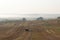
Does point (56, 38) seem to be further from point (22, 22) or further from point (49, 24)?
point (22, 22)

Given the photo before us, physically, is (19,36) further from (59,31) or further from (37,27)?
(59,31)

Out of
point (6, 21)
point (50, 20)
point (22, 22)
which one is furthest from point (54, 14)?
point (6, 21)

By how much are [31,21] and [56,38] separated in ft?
4.39

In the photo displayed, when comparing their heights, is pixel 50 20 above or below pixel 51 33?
above

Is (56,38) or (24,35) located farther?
(24,35)

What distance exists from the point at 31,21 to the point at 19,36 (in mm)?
861

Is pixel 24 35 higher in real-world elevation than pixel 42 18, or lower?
lower

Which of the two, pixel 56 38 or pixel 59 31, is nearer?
pixel 56 38

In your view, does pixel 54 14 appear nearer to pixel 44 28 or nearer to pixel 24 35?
pixel 44 28

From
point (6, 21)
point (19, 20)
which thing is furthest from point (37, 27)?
point (6, 21)

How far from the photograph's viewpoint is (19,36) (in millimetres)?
6918

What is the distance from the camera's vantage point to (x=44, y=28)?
7074mm

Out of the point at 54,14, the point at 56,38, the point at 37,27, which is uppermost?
the point at 54,14

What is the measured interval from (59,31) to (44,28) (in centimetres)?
70
